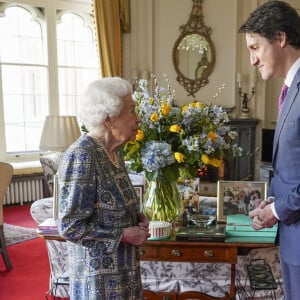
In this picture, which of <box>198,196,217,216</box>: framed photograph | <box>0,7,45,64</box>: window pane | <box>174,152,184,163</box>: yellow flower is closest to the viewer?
<box>174,152,184,163</box>: yellow flower

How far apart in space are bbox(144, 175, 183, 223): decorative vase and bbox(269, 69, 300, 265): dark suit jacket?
2.43ft

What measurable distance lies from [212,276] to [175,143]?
102cm

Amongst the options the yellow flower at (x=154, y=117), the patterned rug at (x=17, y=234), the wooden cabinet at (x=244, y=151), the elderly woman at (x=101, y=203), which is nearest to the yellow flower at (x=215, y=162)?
the yellow flower at (x=154, y=117)

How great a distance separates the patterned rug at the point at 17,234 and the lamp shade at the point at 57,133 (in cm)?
113

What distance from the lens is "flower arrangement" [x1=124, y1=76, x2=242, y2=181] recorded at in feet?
6.52

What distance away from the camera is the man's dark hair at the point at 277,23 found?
1373mm

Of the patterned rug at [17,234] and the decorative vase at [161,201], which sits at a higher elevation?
the decorative vase at [161,201]

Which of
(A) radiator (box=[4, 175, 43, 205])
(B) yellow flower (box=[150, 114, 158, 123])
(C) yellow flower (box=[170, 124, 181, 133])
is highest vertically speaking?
(B) yellow flower (box=[150, 114, 158, 123])

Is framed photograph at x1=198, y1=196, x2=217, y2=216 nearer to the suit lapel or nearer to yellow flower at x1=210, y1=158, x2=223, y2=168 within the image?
yellow flower at x1=210, y1=158, x2=223, y2=168

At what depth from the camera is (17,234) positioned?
4.42m

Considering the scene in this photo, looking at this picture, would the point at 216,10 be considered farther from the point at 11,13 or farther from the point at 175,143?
the point at 175,143

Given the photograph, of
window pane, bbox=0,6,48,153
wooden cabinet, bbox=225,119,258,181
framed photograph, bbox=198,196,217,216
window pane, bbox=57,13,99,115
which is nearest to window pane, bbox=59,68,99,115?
window pane, bbox=57,13,99,115

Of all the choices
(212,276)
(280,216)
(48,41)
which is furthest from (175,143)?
(48,41)

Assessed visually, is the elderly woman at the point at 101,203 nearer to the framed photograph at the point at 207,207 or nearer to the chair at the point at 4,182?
the framed photograph at the point at 207,207
